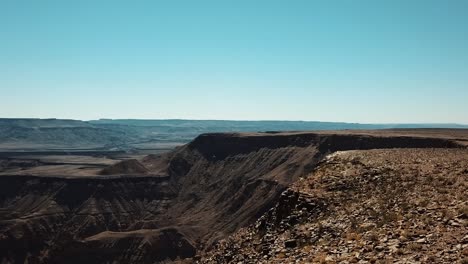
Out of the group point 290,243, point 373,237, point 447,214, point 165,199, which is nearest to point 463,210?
point 447,214

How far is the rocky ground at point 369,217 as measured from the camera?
17.1 meters

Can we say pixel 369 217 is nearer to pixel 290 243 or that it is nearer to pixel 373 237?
pixel 373 237

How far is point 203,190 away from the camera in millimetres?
130625

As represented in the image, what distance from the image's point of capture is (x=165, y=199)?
132 metres

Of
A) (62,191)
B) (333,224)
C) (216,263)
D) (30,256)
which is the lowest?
(30,256)

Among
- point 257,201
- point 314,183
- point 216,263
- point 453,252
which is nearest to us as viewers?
point 453,252

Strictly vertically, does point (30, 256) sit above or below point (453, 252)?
below

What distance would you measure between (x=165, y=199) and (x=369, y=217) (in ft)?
372

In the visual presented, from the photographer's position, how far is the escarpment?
96812mm

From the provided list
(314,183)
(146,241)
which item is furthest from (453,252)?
(146,241)

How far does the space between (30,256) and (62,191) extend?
31.7 meters

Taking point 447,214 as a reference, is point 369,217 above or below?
below

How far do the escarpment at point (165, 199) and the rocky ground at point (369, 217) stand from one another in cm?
4629

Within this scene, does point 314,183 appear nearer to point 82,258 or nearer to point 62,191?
point 82,258
